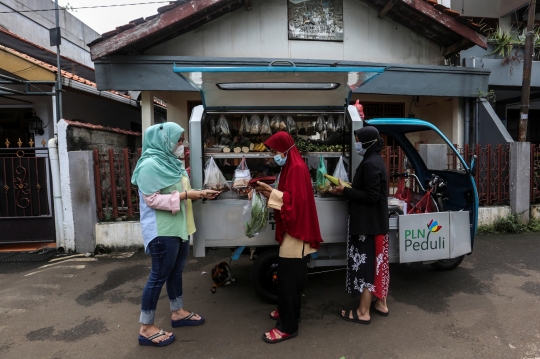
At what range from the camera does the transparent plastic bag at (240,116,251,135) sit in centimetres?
355

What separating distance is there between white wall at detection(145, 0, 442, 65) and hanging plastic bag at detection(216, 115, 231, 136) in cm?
357

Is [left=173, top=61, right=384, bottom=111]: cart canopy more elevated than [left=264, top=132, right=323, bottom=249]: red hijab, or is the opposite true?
[left=173, top=61, right=384, bottom=111]: cart canopy

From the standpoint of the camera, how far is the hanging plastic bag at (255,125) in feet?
11.5

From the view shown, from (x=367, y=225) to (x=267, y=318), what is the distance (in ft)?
4.35

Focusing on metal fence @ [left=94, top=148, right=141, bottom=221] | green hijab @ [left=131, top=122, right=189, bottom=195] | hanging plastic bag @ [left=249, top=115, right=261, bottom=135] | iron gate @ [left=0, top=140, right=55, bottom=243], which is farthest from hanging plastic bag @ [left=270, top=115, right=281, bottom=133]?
iron gate @ [left=0, top=140, right=55, bottom=243]

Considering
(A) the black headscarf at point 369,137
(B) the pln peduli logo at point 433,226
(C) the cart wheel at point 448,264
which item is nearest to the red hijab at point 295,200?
(A) the black headscarf at point 369,137

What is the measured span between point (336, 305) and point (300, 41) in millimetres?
5326

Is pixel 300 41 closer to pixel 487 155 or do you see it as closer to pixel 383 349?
pixel 487 155

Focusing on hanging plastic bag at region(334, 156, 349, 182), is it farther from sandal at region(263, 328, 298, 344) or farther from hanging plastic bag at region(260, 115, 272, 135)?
sandal at region(263, 328, 298, 344)

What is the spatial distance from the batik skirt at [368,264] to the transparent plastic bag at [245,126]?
1.56 m

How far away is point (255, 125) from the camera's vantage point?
11.5 feet

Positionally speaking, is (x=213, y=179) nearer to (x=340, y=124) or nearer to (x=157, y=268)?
(x=157, y=268)

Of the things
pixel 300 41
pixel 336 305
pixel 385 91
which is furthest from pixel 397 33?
pixel 336 305

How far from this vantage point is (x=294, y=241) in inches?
105
